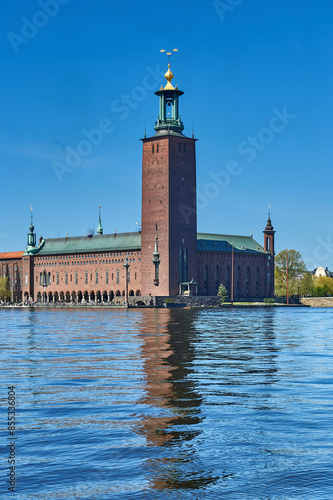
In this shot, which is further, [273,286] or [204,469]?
[273,286]

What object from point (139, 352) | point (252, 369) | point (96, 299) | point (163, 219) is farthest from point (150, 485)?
point (96, 299)

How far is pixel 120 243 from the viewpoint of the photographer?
482 feet

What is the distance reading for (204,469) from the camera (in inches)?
424

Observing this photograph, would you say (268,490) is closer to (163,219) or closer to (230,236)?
(163,219)

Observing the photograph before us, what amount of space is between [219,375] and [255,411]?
597 cm

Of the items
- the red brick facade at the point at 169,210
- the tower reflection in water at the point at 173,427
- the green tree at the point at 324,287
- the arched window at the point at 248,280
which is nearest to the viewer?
the tower reflection in water at the point at 173,427

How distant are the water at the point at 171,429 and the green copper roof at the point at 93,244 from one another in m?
117

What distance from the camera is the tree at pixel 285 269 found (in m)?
156

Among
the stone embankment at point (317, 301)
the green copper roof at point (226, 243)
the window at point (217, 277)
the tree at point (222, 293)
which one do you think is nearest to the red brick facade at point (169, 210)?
the tree at point (222, 293)

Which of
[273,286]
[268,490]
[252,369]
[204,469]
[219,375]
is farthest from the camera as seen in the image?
[273,286]

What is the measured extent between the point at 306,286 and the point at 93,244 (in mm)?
43279

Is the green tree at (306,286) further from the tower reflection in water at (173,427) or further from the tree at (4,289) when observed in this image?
the tower reflection in water at (173,427)

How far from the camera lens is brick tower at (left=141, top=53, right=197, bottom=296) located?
128 metres

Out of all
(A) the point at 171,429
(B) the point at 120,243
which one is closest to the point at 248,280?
(B) the point at 120,243
